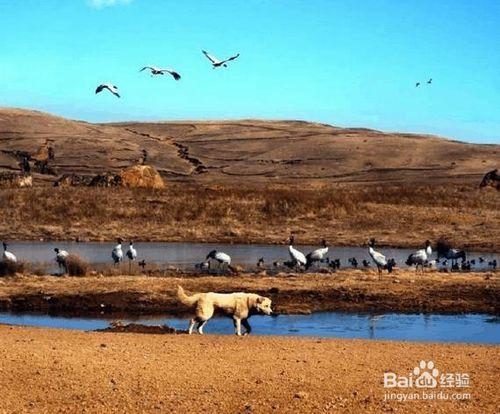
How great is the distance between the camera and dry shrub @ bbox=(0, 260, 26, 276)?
103ft

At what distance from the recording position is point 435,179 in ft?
330

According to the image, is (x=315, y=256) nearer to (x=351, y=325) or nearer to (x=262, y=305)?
(x=351, y=325)

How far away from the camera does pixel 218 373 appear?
1523 cm

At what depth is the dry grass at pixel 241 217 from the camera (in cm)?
4888

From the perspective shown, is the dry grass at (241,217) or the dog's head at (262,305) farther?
the dry grass at (241,217)

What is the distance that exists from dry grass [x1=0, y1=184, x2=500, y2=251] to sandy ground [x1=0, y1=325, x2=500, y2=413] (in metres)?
29.4

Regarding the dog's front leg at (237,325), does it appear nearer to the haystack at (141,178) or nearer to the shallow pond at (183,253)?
the shallow pond at (183,253)

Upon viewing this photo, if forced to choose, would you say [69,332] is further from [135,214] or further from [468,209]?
[468,209]

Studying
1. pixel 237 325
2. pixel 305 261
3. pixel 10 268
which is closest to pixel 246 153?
pixel 305 261

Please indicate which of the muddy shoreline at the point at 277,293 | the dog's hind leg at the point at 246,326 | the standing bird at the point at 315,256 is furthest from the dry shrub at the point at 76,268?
the dog's hind leg at the point at 246,326

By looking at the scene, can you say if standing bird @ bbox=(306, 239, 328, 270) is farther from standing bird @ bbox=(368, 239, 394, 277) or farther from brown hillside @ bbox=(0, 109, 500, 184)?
brown hillside @ bbox=(0, 109, 500, 184)

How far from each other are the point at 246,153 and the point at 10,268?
9631cm

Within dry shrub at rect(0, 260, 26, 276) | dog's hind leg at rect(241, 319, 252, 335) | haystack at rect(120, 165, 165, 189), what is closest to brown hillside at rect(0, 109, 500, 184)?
haystack at rect(120, 165, 165, 189)

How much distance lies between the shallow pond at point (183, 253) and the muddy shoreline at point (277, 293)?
581 cm
